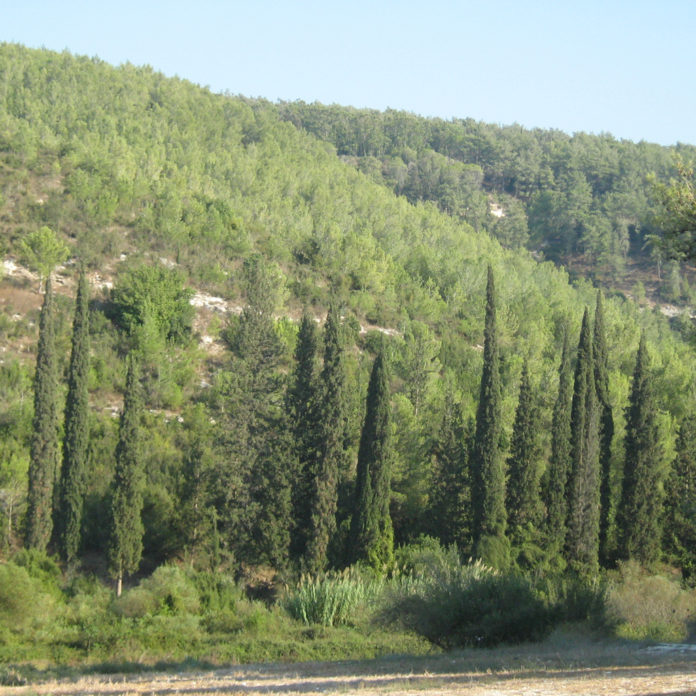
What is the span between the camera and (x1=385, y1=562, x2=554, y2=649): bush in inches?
852

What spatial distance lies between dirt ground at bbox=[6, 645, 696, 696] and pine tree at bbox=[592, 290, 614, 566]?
22.1 metres

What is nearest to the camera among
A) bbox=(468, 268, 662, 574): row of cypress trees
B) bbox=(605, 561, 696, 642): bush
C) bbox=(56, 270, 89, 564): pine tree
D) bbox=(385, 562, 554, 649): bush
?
bbox=(385, 562, 554, 649): bush

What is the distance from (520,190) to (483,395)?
333ft

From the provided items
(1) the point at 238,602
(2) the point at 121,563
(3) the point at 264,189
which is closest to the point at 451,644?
(1) the point at 238,602

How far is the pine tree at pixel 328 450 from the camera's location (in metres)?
35.0

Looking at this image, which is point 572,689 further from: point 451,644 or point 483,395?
point 483,395

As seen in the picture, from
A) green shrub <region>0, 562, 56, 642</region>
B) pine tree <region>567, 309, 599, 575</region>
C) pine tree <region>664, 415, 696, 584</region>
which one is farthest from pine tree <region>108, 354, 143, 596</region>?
pine tree <region>664, 415, 696, 584</region>

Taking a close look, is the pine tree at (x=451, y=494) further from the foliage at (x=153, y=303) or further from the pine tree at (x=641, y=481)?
the foliage at (x=153, y=303)

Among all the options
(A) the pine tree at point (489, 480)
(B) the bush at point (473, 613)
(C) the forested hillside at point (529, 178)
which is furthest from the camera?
(C) the forested hillside at point (529, 178)

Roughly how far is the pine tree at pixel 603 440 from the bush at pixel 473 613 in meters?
18.9

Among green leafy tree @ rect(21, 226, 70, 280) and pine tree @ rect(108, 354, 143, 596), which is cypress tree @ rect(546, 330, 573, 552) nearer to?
pine tree @ rect(108, 354, 143, 596)

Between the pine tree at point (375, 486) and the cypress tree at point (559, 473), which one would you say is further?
the cypress tree at point (559, 473)

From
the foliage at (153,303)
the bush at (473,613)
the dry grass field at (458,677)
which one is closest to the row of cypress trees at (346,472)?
the foliage at (153,303)

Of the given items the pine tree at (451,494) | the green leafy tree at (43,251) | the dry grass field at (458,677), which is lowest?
the dry grass field at (458,677)
